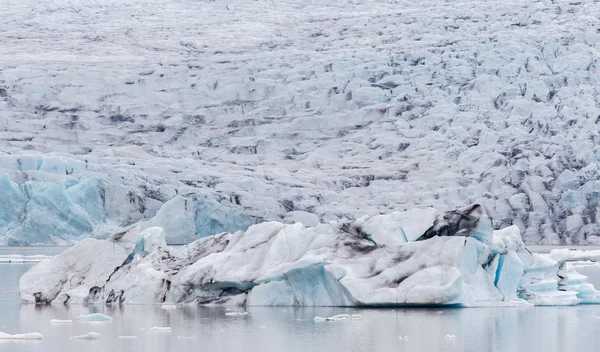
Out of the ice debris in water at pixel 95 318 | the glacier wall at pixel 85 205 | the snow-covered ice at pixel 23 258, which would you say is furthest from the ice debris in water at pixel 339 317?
the snow-covered ice at pixel 23 258

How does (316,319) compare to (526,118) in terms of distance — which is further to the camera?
(526,118)

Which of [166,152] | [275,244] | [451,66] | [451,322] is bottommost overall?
[451,322]

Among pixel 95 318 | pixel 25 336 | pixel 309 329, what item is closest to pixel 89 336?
pixel 25 336

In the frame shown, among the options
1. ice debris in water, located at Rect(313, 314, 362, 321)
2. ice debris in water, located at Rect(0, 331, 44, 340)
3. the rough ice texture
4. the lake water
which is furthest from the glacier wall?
ice debris in water, located at Rect(0, 331, 44, 340)

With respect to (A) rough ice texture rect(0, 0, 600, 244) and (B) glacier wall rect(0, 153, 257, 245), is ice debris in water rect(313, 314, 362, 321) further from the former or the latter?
(A) rough ice texture rect(0, 0, 600, 244)

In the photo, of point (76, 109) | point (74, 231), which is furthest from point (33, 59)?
point (74, 231)

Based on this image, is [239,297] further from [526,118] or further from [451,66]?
[451,66]
